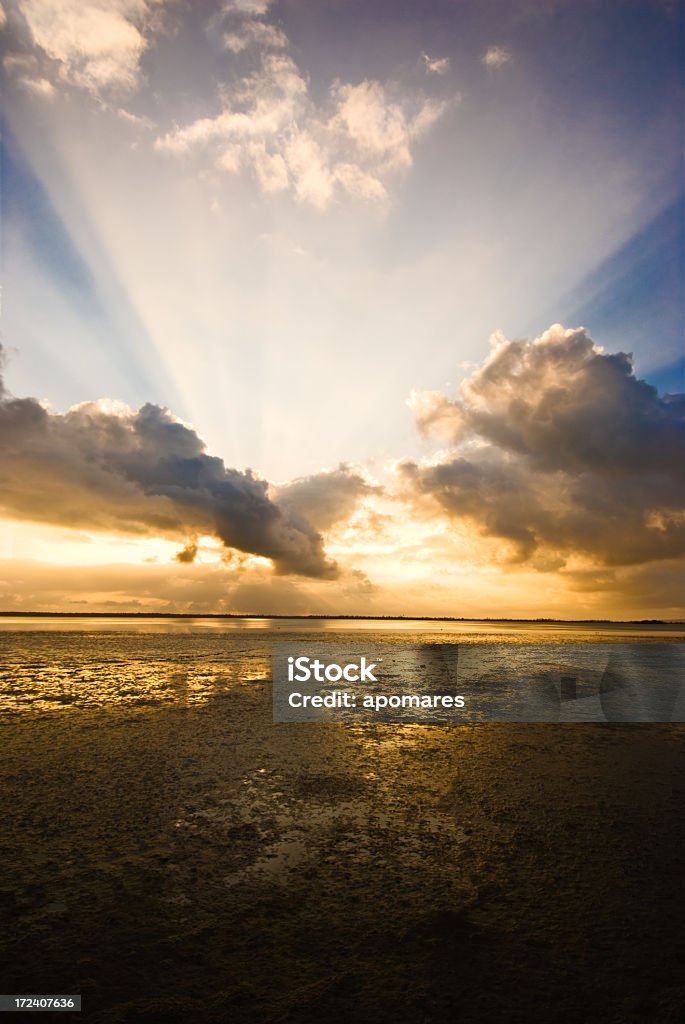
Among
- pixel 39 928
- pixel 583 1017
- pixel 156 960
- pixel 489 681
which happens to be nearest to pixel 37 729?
pixel 39 928

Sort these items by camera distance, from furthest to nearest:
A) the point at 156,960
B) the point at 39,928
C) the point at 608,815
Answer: the point at 608,815 → the point at 39,928 → the point at 156,960

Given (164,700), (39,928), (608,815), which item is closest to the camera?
(39,928)

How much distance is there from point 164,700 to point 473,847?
8.07 meters

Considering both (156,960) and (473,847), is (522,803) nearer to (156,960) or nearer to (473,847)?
(473,847)

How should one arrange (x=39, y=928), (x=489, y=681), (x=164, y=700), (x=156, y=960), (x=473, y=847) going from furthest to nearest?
(x=489, y=681), (x=164, y=700), (x=473, y=847), (x=39, y=928), (x=156, y=960)

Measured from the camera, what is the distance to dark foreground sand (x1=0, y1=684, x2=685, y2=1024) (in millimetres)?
2748

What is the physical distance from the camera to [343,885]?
12.5ft

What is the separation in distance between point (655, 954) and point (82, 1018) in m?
2.97

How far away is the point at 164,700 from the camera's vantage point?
11.0 metres

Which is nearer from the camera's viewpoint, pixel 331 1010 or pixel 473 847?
pixel 331 1010

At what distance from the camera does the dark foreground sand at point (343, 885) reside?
2.75m

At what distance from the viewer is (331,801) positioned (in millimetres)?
5469

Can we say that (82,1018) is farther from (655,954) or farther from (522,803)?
(522,803)

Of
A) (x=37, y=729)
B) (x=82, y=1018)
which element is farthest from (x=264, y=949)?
(x=37, y=729)
